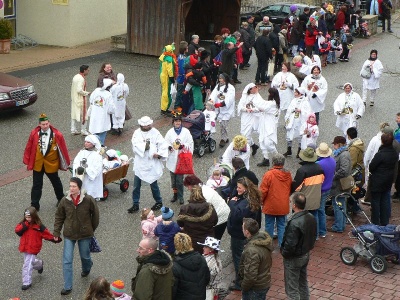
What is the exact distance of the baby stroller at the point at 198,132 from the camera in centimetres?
1694

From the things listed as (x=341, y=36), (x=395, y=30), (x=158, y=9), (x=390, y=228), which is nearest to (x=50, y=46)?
(x=158, y=9)

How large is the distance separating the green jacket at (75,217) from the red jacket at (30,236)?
8.9 inches

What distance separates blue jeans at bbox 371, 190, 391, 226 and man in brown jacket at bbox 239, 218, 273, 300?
14.1 ft

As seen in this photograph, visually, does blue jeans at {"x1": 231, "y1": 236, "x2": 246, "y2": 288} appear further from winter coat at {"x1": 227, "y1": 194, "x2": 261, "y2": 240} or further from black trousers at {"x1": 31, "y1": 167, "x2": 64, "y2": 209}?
black trousers at {"x1": 31, "y1": 167, "x2": 64, "y2": 209}

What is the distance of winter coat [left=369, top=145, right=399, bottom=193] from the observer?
13836 millimetres

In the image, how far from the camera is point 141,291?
31.0ft

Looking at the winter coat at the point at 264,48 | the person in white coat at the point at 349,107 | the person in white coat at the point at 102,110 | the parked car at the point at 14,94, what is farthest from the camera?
the winter coat at the point at 264,48

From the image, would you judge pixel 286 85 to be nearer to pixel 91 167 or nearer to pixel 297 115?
pixel 297 115

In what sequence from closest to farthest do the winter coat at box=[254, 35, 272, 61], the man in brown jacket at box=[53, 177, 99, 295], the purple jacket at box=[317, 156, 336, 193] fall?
the man in brown jacket at box=[53, 177, 99, 295], the purple jacket at box=[317, 156, 336, 193], the winter coat at box=[254, 35, 272, 61]

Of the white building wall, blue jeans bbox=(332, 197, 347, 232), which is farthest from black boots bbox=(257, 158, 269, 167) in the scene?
the white building wall

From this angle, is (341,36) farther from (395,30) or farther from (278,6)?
(395,30)

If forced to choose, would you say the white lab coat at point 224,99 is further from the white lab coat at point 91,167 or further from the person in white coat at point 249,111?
the white lab coat at point 91,167

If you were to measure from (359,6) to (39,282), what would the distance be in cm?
3177

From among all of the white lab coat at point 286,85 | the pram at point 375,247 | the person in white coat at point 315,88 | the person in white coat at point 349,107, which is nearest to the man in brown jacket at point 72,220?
the pram at point 375,247
